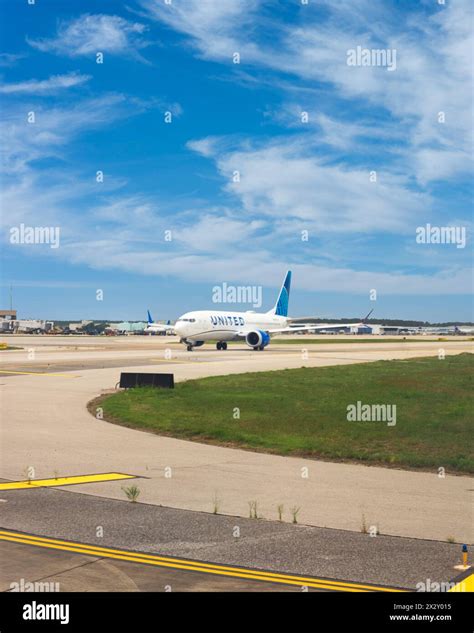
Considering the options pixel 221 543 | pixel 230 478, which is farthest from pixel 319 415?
pixel 221 543

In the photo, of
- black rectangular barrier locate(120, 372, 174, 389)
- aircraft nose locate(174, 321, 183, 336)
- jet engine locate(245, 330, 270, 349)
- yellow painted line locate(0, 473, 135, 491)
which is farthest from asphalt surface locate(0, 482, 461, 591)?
jet engine locate(245, 330, 270, 349)

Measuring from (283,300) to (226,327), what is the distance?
20678 mm

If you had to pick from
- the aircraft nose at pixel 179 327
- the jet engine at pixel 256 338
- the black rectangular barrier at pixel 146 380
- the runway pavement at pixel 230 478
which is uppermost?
the aircraft nose at pixel 179 327

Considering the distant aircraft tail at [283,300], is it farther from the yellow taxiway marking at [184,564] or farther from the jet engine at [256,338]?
the yellow taxiway marking at [184,564]

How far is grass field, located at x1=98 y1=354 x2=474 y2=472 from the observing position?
17.2 meters

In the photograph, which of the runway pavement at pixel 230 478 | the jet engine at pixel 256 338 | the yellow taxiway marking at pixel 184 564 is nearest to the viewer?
the yellow taxiway marking at pixel 184 564

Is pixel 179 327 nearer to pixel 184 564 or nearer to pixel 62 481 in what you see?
pixel 62 481

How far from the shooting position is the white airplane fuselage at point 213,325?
62344 millimetres

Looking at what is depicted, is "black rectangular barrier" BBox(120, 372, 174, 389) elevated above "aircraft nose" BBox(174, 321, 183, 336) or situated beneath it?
situated beneath

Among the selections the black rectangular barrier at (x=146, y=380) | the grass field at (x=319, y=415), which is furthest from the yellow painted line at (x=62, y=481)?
the black rectangular barrier at (x=146, y=380)

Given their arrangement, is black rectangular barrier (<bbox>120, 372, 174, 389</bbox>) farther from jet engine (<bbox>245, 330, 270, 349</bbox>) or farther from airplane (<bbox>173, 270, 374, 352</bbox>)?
jet engine (<bbox>245, 330, 270, 349</bbox>)

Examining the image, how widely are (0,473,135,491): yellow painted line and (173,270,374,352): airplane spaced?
47837 millimetres

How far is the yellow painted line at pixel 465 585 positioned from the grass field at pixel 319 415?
24.1ft
